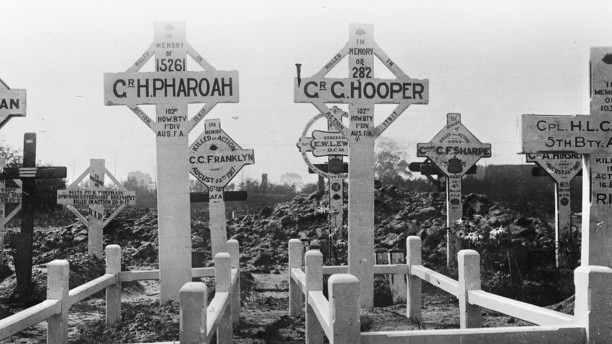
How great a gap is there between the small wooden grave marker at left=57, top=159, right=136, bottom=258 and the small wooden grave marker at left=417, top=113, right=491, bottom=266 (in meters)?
5.78

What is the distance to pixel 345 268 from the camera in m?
6.82

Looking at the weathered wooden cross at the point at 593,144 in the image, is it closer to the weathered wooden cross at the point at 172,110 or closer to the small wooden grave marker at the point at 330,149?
the weathered wooden cross at the point at 172,110

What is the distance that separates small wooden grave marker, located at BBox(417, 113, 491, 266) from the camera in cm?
1129

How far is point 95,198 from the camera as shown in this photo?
37.7 feet

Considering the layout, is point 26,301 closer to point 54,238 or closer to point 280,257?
point 280,257

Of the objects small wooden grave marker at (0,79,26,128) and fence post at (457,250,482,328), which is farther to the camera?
small wooden grave marker at (0,79,26,128)

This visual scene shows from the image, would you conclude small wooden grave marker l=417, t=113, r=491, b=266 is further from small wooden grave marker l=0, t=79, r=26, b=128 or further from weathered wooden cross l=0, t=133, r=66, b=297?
small wooden grave marker l=0, t=79, r=26, b=128

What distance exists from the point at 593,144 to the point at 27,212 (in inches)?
281

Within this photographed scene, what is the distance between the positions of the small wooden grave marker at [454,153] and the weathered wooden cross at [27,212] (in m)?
6.45

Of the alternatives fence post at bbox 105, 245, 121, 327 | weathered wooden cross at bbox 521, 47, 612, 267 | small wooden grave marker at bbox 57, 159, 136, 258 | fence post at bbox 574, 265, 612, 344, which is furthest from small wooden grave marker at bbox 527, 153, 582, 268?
fence post at bbox 574, 265, 612, 344

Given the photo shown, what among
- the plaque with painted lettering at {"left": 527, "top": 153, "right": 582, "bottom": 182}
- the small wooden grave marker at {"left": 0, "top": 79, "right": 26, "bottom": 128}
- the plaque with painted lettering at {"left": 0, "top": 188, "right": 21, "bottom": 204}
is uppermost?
the small wooden grave marker at {"left": 0, "top": 79, "right": 26, "bottom": 128}

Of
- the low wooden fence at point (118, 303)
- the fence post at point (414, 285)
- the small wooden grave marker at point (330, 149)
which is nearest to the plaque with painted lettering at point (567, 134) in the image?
the fence post at point (414, 285)

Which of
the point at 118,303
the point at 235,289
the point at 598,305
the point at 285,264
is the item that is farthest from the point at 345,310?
the point at 285,264

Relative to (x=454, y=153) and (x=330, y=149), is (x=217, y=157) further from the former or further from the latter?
(x=454, y=153)
